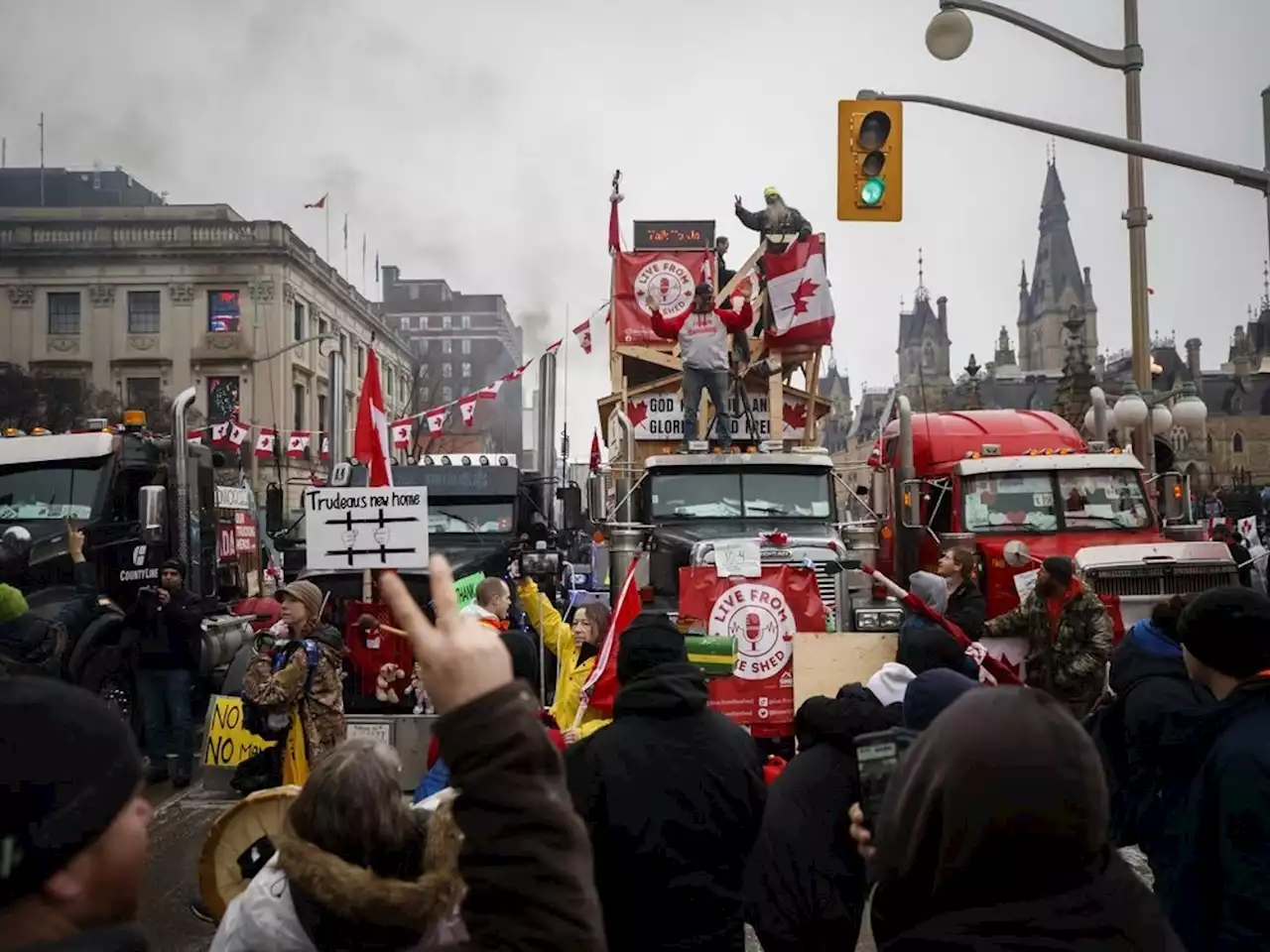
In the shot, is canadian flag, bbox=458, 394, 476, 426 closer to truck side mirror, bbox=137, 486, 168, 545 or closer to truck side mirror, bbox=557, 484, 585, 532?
truck side mirror, bbox=557, 484, 585, 532

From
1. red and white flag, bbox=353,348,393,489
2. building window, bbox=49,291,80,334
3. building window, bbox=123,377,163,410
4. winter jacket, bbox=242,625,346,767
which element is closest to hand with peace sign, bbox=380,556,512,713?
winter jacket, bbox=242,625,346,767

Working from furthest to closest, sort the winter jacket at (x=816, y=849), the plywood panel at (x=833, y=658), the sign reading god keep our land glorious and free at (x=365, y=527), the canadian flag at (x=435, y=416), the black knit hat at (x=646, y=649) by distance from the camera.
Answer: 1. the canadian flag at (x=435, y=416)
2. the plywood panel at (x=833, y=658)
3. the sign reading god keep our land glorious and free at (x=365, y=527)
4. the black knit hat at (x=646, y=649)
5. the winter jacket at (x=816, y=849)

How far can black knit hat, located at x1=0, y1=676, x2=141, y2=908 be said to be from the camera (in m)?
1.44

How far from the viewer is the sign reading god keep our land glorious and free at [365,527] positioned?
24.9 feet

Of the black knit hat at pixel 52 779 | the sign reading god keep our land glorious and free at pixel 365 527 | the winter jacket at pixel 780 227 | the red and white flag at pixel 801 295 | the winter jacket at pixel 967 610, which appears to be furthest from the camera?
the winter jacket at pixel 780 227

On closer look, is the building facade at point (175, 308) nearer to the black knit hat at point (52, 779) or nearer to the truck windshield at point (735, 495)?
the truck windshield at point (735, 495)

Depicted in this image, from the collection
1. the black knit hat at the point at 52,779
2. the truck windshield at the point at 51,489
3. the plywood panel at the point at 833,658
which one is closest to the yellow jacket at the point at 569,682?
the plywood panel at the point at 833,658

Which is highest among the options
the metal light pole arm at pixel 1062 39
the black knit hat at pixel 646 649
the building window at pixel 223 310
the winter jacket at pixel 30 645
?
the building window at pixel 223 310

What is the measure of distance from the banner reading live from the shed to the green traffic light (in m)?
4.00

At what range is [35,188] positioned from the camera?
5556 centimetres

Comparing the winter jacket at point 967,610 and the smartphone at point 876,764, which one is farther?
the winter jacket at point 967,610

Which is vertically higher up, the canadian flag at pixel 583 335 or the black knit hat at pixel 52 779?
the canadian flag at pixel 583 335

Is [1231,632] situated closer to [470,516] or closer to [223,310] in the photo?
[470,516]

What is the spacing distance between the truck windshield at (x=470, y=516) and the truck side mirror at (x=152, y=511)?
3.15 metres
